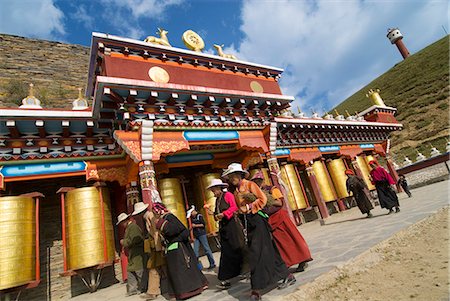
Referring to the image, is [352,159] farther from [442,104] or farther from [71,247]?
[442,104]

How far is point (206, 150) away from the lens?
905cm

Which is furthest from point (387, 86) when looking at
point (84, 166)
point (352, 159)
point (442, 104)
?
point (84, 166)

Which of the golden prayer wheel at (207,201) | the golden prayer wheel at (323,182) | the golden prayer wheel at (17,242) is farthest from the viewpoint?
the golden prayer wheel at (323,182)

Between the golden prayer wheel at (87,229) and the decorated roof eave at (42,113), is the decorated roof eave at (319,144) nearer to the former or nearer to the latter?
the golden prayer wheel at (87,229)

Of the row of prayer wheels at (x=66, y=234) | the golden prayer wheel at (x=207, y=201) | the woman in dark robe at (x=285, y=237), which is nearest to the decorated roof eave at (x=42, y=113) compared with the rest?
the row of prayer wheels at (x=66, y=234)

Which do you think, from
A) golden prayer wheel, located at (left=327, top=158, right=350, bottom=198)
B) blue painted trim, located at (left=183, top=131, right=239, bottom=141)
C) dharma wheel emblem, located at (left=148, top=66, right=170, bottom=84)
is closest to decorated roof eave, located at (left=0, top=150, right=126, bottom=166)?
blue painted trim, located at (left=183, top=131, right=239, bottom=141)

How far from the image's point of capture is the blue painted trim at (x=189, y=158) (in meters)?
8.36

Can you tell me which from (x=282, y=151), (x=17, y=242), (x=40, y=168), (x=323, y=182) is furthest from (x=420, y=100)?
(x=17, y=242)

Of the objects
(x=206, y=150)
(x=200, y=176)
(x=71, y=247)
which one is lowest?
(x=71, y=247)

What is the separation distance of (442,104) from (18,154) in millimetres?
45257

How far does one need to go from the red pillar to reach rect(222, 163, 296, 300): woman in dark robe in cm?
824

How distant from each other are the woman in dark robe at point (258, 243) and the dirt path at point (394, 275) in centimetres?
32

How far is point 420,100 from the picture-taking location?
3916 cm

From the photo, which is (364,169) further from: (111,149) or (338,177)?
(111,149)
